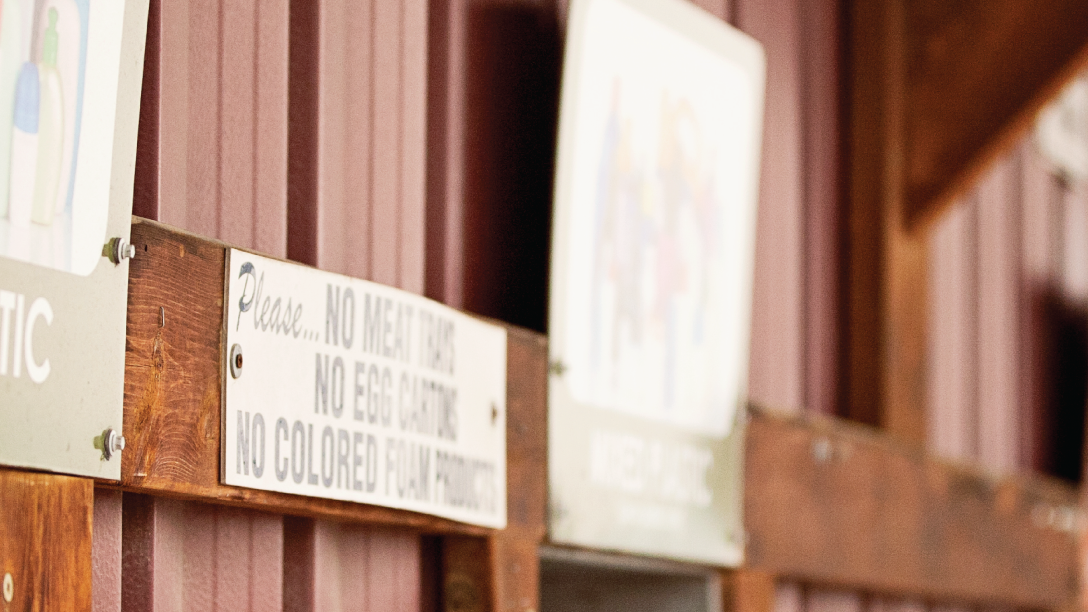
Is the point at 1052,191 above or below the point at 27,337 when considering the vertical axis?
above

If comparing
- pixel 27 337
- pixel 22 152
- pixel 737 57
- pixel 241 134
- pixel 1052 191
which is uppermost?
pixel 1052 191

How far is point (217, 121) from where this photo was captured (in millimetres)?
2148

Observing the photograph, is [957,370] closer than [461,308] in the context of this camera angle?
No

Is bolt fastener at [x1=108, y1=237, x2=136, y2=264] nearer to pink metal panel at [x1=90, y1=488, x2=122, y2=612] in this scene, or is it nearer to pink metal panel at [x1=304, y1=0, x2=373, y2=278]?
pink metal panel at [x1=90, y1=488, x2=122, y2=612]

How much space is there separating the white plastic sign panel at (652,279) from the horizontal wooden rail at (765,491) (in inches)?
4.1

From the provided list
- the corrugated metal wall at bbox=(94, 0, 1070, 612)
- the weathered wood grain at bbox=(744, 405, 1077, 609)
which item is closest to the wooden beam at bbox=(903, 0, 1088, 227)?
the corrugated metal wall at bbox=(94, 0, 1070, 612)

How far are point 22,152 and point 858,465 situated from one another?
2642 millimetres

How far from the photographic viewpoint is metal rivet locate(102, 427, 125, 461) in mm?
1809

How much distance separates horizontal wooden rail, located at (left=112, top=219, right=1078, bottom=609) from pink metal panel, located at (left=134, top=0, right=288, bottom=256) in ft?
0.38

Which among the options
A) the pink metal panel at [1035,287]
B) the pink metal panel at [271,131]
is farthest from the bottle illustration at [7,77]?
the pink metal panel at [1035,287]

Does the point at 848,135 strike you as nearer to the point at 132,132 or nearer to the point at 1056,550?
the point at 1056,550

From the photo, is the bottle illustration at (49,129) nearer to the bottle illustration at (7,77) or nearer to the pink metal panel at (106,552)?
the bottle illustration at (7,77)

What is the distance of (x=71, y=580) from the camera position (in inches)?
69.6

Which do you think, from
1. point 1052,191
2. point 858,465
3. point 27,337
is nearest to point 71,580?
point 27,337
